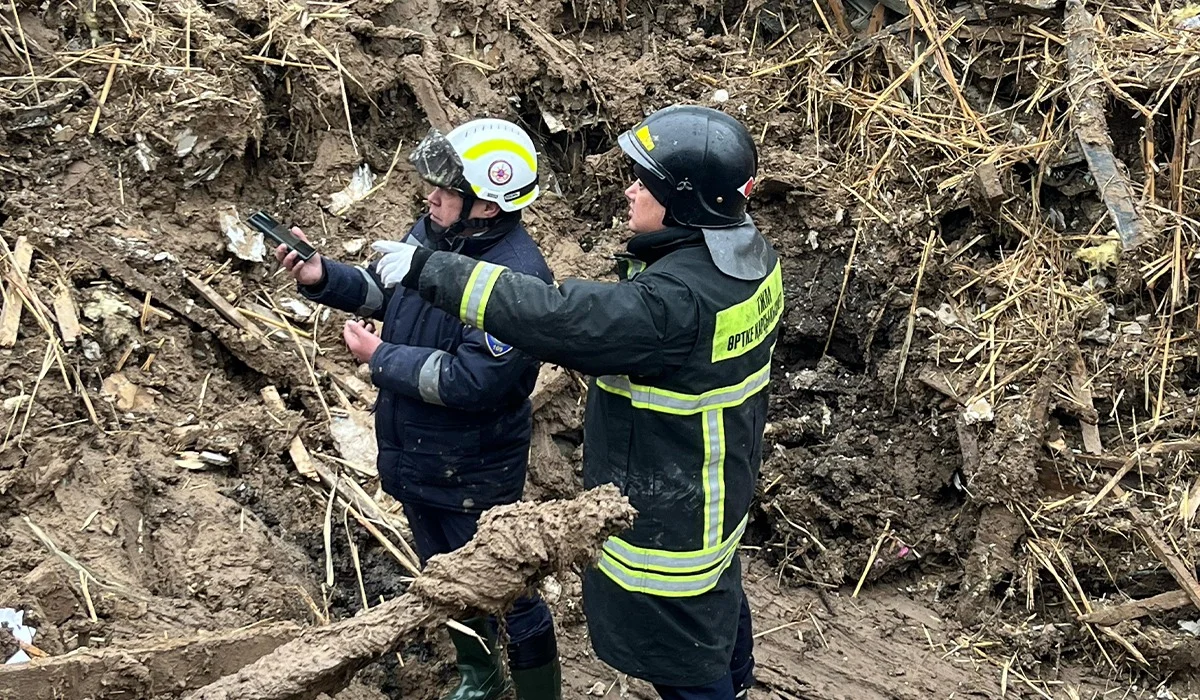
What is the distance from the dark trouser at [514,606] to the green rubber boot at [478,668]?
0.13 m

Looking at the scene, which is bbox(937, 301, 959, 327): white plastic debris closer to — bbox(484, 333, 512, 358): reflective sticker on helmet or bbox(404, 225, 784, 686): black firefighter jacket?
bbox(404, 225, 784, 686): black firefighter jacket

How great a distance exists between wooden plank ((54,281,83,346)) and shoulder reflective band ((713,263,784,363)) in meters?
2.94

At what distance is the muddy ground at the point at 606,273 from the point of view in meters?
4.26

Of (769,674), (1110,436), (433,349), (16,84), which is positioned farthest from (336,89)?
(1110,436)

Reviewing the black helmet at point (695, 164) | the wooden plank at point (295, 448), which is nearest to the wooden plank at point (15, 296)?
the wooden plank at point (295, 448)

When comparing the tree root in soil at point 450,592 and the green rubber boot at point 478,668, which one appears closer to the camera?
the tree root in soil at point 450,592

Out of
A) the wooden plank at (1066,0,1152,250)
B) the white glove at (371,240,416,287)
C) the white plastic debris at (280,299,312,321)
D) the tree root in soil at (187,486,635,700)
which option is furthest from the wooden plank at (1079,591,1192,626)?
the white plastic debris at (280,299,312,321)

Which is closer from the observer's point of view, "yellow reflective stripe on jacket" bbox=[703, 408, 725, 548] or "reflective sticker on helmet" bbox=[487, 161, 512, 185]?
"yellow reflective stripe on jacket" bbox=[703, 408, 725, 548]

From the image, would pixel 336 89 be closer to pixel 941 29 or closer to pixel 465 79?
pixel 465 79

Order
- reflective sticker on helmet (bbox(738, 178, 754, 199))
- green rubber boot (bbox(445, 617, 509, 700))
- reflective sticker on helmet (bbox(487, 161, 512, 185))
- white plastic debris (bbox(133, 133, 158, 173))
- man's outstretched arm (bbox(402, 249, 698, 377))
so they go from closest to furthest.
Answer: man's outstretched arm (bbox(402, 249, 698, 377)), reflective sticker on helmet (bbox(738, 178, 754, 199)), reflective sticker on helmet (bbox(487, 161, 512, 185)), green rubber boot (bbox(445, 617, 509, 700)), white plastic debris (bbox(133, 133, 158, 173))

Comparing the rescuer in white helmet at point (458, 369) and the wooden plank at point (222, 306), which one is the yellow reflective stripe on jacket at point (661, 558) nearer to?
the rescuer in white helmet at point (458, 369)

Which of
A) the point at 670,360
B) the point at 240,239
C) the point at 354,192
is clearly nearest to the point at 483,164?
the point at 670,360

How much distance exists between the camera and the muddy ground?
426 centimetres

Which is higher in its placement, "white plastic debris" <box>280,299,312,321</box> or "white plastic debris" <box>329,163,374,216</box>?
"white plastic debris" <box>329,163,374,216</box>
